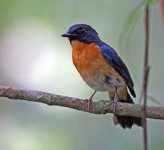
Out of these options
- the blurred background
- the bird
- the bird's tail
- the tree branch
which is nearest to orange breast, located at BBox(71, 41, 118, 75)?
the bird

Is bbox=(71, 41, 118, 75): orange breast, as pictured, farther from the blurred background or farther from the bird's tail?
the bird's tail

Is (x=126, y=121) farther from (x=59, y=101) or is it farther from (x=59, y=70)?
(x=59, y=70)

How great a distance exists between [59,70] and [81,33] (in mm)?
1294

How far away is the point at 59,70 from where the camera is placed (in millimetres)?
4988

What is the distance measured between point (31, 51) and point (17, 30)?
A: 1.69 feet

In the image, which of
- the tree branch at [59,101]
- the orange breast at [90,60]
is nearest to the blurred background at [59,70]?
the orange breast at [90,60]

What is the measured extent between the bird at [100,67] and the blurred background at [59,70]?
19 centimetres

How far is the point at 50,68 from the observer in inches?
196

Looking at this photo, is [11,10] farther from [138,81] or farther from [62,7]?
[138,81]

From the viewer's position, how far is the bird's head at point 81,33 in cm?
366

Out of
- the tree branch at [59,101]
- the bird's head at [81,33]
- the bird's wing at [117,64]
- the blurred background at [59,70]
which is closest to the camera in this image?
the tree branch at [59,101]

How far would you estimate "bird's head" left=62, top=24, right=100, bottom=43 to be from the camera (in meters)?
3.66

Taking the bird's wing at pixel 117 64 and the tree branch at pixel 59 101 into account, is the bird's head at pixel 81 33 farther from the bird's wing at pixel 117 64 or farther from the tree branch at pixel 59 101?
the tree branch at pixel 59 101

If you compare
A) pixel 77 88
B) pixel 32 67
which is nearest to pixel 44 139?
pixel 77 88
